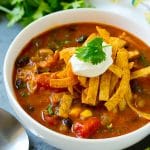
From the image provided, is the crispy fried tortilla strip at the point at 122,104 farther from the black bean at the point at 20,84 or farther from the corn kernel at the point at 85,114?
the black bean at the point at 20,84

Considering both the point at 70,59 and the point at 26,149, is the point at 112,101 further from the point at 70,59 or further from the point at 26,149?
the point at 26,149

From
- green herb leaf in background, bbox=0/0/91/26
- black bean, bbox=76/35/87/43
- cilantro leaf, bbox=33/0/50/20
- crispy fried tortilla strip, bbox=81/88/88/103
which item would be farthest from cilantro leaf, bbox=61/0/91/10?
crispy fried tortilla strip, bbox=81/88/88/103

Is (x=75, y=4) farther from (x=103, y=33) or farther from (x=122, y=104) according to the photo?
(x=122, y=104)

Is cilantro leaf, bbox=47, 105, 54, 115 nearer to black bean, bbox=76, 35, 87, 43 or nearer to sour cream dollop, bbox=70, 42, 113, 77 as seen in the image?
sour cream dollop, bbox=70, 42, 113, 77

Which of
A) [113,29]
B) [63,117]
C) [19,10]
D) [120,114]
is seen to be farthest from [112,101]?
[19,10]

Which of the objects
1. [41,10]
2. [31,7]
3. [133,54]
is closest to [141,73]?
[133,54]

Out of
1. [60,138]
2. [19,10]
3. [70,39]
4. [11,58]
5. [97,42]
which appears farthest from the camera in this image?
[19,10]
